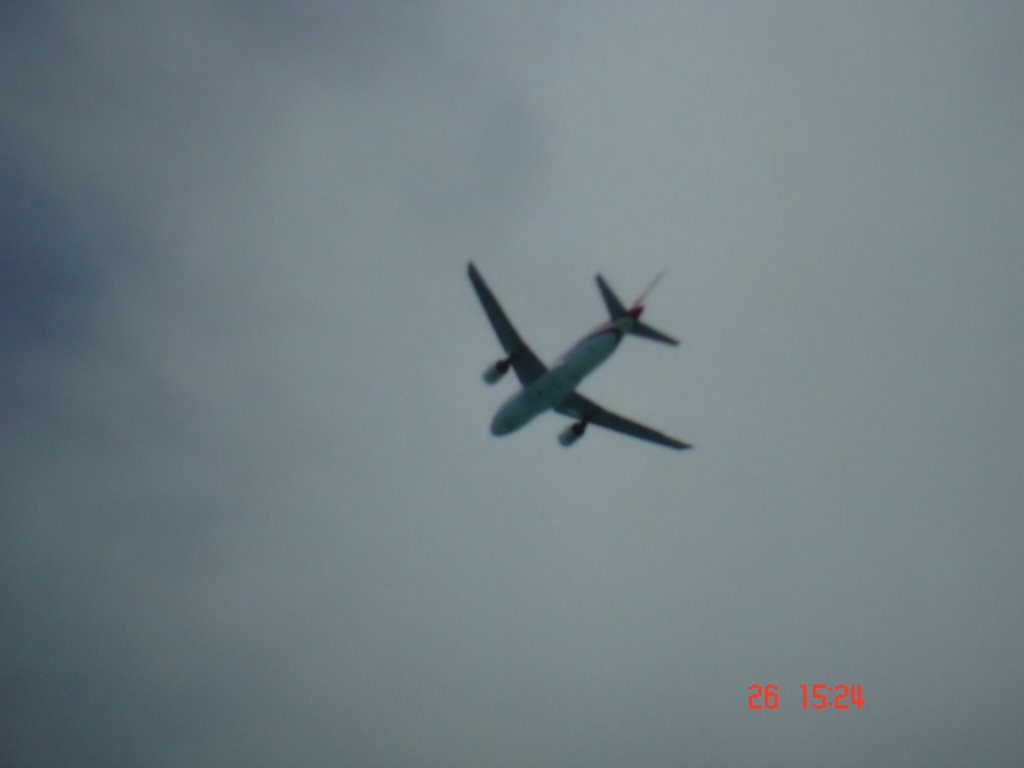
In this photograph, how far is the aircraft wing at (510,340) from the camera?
33969 millimetres

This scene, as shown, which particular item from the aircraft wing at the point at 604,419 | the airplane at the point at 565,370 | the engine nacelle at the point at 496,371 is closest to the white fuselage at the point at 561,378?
the airplane at the point at 565,370

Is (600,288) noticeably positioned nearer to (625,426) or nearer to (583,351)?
(583,351)

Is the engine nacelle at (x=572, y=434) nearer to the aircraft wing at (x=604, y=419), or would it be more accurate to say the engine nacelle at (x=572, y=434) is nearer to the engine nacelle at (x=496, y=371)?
the aircraft wing at (x=604, y=419)

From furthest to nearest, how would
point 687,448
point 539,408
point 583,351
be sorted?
1. point 687,448
2. point 539,408
3. point 583,351

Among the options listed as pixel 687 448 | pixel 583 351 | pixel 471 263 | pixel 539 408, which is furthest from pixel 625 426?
pixel 471 263

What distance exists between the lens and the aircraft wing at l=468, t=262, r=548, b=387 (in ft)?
111

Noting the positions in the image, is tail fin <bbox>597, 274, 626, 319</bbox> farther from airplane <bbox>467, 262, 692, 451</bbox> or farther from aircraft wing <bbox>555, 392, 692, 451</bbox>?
aircraft wing <bbox>555, 392, 692, 451</bbox>

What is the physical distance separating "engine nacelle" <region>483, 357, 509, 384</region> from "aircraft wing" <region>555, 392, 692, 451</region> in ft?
15.7

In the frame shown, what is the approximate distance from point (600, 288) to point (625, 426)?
10.0m

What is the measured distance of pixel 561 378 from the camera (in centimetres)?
3281

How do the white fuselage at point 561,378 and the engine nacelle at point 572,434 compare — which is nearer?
the white fuselage at point 561,378

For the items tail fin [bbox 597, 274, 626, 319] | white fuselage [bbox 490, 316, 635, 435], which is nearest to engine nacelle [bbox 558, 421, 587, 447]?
white fuselage [bbox 490, 316, 635, 435]

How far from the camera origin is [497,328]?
1382 inches

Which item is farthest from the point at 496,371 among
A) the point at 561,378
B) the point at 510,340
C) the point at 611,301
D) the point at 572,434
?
the point at 611,301
